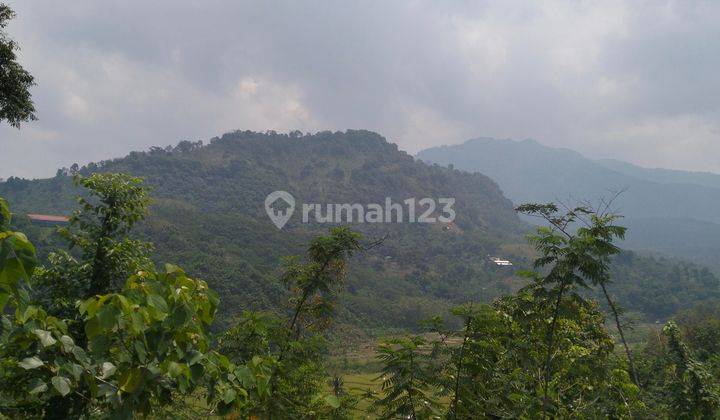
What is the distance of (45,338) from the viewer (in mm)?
1634

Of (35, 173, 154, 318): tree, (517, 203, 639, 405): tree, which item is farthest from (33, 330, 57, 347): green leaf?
(35, 173, 154, 318): tree

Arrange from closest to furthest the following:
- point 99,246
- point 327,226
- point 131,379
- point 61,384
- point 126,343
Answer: point 61,384, point 131,379, point 126,343, point 99,246, point 327,226

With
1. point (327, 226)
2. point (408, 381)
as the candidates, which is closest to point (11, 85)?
point (408, 381)

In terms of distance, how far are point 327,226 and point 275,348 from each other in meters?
104

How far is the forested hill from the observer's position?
2938 inches

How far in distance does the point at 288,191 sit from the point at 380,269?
4208cm

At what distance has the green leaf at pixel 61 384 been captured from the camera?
1.56m

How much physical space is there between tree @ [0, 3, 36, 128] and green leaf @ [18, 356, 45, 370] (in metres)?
15.4

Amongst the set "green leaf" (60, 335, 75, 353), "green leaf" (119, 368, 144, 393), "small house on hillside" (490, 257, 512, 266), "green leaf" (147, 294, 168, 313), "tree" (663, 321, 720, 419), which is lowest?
"small house on hillside" (490, 257, 512, 266)

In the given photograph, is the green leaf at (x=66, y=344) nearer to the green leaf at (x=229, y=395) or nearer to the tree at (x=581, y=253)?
the green leaf at (x=229, y=395)

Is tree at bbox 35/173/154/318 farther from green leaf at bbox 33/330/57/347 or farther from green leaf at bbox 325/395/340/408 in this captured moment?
green leaf at bbox 33/330/57/347

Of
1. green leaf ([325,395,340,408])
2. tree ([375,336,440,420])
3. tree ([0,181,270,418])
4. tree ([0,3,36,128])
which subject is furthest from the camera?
tree ([0,3,36,128])

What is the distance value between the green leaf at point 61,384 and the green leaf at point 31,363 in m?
0.08

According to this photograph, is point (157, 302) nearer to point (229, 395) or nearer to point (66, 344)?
point (66, 344)
